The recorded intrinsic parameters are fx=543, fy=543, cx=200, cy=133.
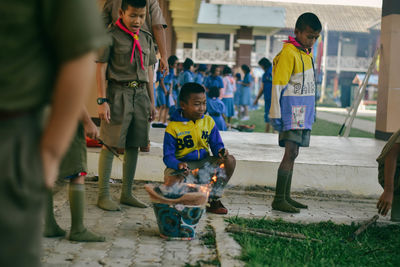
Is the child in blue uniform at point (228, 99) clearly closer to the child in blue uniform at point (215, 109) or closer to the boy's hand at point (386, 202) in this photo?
the child in blue uniform at point (215, 109)

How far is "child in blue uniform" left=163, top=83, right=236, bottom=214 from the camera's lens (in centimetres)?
458

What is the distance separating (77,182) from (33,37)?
2279 mm

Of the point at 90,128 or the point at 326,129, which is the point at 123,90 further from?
the point at 326,129

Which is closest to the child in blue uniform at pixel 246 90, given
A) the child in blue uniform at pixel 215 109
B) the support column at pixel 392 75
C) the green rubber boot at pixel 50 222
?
the child in blue uniform at pixel 215 109

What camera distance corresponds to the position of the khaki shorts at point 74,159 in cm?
358

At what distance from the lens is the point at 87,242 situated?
3742 mm

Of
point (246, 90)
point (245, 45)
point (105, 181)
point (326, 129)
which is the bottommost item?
point (326, 129)

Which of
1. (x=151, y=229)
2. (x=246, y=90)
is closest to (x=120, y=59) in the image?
(x=151, y=229)

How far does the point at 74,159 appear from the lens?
360 centimetres

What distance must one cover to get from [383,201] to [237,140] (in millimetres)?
4470

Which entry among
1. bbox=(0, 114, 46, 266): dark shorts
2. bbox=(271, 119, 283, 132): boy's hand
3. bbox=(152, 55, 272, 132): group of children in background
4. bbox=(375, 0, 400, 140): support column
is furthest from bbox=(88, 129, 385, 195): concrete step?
bbox=(0, 114, 46, 266): dark shorts

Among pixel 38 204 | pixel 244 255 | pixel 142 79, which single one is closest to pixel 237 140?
pixel 142 79

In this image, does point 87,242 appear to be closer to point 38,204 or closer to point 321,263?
point 321,263

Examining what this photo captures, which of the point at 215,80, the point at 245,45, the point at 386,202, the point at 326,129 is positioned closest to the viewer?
the point at 386,202
